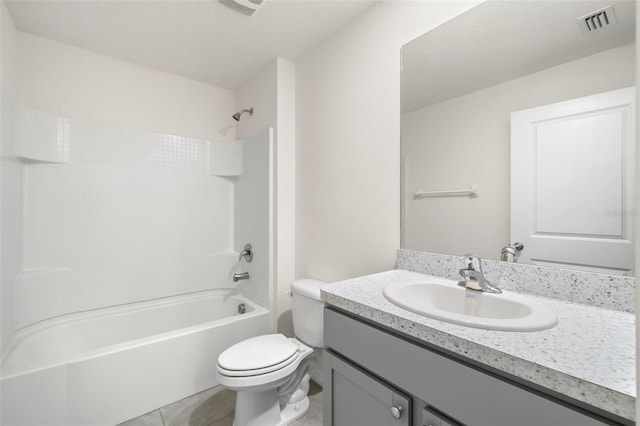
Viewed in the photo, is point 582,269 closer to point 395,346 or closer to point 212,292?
point 395,346

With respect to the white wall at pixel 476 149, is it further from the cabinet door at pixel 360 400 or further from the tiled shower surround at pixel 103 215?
the tiled shower surround at pixel 103 215

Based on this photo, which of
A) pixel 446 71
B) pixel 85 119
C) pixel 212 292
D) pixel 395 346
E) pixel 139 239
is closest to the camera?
pixel 395 346

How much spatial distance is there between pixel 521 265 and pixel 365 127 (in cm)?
104

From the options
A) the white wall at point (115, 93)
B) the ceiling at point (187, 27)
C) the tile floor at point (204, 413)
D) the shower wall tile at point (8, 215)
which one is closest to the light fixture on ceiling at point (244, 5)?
the ceiling at point (187, 27)

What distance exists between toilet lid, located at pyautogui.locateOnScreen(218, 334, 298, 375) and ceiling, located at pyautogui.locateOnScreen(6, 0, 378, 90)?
1.95 metres

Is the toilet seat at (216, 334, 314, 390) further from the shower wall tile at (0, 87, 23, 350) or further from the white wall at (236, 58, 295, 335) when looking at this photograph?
the shower wall tile at (0, 87, 23, 350)

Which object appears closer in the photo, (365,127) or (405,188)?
(405,188)

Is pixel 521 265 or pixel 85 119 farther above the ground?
pixel 85 119

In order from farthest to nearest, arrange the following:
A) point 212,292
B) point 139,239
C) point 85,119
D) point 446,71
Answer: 1. point 212,292
2. point 139,239
3. point 85,119
4. point 446,71

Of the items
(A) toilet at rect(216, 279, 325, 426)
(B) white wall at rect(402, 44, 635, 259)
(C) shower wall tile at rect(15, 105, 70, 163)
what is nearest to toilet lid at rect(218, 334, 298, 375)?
(A) toilet at rect(216, 279, 325, 426)

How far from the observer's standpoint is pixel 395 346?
786mm

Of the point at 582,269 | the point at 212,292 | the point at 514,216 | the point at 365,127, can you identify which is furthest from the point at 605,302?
the point at 212,292

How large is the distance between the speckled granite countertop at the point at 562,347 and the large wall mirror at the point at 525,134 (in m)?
0.27

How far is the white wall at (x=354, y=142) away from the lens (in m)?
1.49
